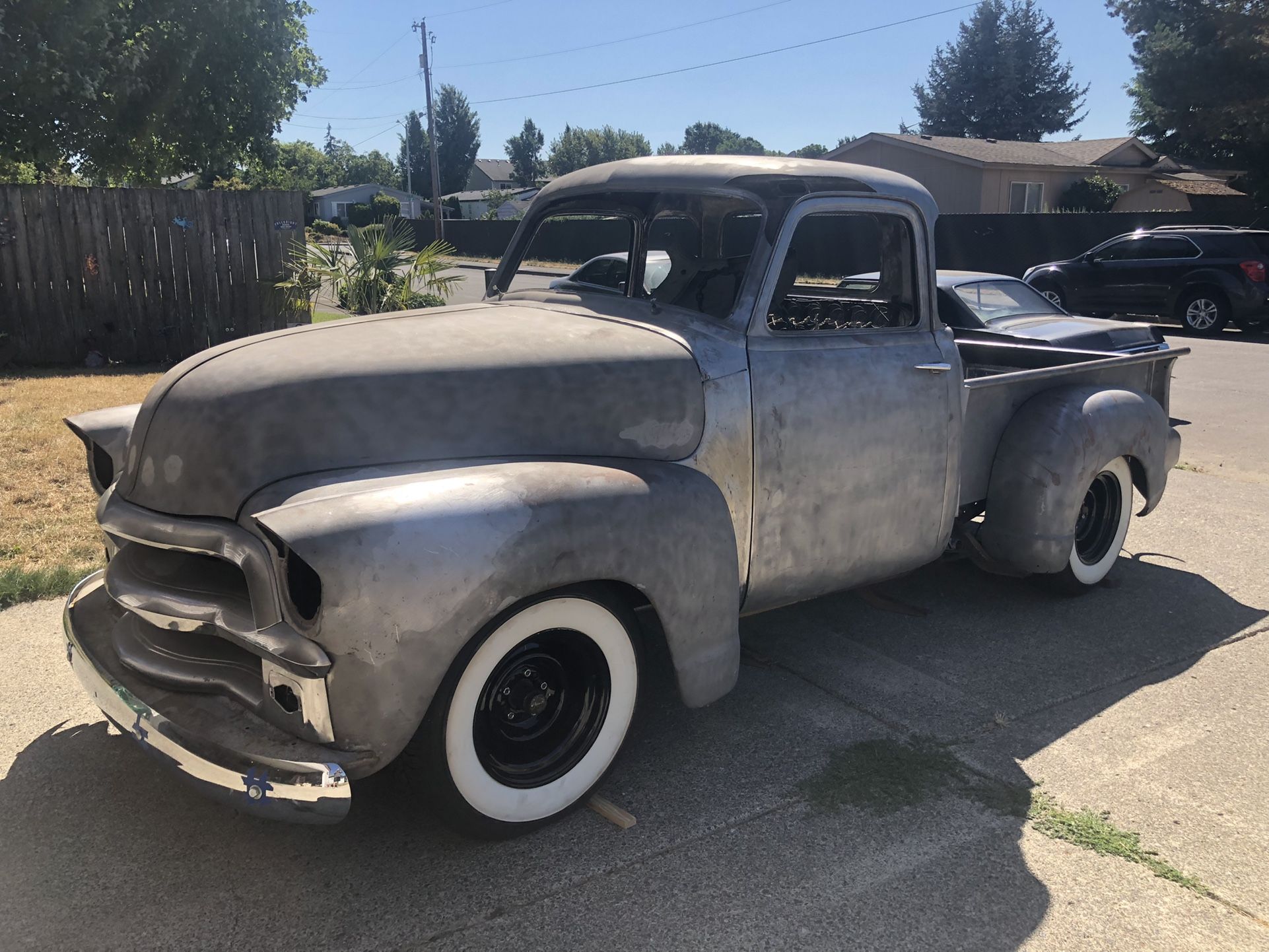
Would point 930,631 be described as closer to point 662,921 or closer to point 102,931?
point 662,921

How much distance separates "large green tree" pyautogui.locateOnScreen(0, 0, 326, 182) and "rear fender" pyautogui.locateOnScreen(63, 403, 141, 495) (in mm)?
12522

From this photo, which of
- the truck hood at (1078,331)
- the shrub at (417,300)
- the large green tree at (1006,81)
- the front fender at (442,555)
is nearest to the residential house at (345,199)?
the large green tree at (1006,81)

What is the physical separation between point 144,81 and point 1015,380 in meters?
15.9

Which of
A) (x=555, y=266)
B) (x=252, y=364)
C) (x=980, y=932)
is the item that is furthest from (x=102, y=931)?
(x=555, y=266)

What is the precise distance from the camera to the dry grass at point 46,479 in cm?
521

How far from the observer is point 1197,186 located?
3512 cm

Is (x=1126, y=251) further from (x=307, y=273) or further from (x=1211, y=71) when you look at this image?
(x=1211, y=71)

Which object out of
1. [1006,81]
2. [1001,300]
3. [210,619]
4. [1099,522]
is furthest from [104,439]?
[1006,81]

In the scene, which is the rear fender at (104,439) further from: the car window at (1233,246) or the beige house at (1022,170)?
the beige house at (1022,170)

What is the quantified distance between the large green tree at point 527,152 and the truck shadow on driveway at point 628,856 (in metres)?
100

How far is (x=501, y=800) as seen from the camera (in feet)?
9.41

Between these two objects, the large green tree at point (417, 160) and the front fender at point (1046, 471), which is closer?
the front fender at point (1046, 471)

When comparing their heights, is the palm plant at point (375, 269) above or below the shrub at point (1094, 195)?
below

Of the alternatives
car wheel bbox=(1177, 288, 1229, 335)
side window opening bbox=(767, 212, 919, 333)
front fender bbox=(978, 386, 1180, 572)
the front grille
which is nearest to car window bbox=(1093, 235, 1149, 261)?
car wheel bbox=(1177, 288, 1229, 335)
